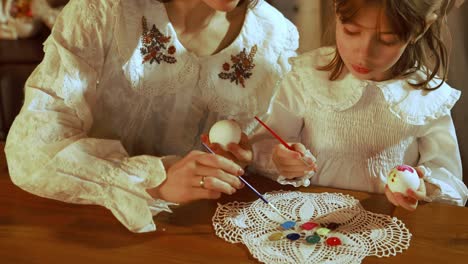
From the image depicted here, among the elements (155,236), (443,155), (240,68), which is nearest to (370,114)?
(443,155)

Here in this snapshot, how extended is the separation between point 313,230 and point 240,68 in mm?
399

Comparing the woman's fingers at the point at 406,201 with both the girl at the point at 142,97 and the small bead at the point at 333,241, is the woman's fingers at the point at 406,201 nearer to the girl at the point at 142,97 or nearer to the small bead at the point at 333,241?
the small bead at the point at 333,241

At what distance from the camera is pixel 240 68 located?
1103 mm

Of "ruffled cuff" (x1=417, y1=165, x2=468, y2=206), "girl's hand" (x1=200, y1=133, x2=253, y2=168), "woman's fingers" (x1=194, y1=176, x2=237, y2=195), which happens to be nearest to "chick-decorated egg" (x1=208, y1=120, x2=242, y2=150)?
"girl's hand" (x1=200, y1=133, x2=253, y2=168)

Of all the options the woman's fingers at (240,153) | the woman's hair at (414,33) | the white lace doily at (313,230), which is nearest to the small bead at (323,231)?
the white lace doily at (313,230)

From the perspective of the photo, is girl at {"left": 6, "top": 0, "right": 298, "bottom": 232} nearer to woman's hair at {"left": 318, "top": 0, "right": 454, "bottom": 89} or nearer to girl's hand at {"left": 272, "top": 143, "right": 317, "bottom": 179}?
girl's hand at {"left": 272, "top": 143, "right": 317, "bottom": 179}

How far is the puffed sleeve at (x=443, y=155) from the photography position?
1031mm

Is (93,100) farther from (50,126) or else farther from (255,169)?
(255,169)

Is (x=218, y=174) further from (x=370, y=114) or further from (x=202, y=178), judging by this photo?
(x=370, y=114)

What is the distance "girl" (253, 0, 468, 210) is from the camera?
3.21 ft

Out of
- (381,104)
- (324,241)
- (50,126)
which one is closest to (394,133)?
(381,104)

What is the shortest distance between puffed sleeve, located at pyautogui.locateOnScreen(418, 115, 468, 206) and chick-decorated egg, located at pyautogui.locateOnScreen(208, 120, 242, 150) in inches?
14.7

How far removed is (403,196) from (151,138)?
55 cm

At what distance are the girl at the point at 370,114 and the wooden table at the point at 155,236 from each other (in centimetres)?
9
